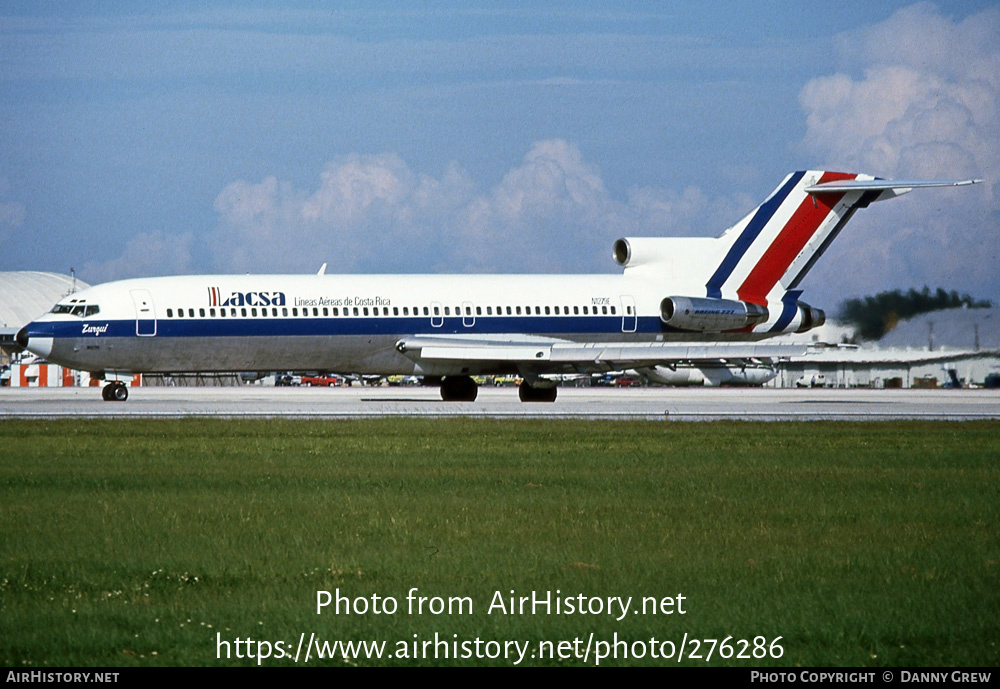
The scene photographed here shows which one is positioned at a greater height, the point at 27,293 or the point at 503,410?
the point at 27,293

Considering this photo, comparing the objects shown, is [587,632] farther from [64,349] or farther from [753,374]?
[753,374]

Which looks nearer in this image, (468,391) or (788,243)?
(468,391)

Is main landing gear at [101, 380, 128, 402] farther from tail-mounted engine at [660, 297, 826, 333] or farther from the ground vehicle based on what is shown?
the ground vehicle

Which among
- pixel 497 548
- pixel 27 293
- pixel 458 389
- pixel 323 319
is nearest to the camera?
pixel 497 548

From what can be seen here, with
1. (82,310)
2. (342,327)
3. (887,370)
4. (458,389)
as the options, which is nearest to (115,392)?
(82,310)

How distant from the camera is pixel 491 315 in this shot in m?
44.2

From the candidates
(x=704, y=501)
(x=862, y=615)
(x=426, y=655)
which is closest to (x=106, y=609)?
(x=426, y=655)

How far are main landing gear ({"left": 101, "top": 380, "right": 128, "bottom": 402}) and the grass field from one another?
20698 millimetres

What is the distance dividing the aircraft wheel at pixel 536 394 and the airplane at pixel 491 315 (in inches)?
2.3

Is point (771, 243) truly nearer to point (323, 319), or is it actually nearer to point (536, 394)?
point (536, 394)

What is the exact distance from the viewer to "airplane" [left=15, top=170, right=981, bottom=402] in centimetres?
4066

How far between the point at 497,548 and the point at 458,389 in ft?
109

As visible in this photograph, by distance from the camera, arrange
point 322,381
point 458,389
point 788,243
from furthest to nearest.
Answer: point 322,381, point 788,243, point 458,389

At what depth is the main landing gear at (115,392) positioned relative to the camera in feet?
144
